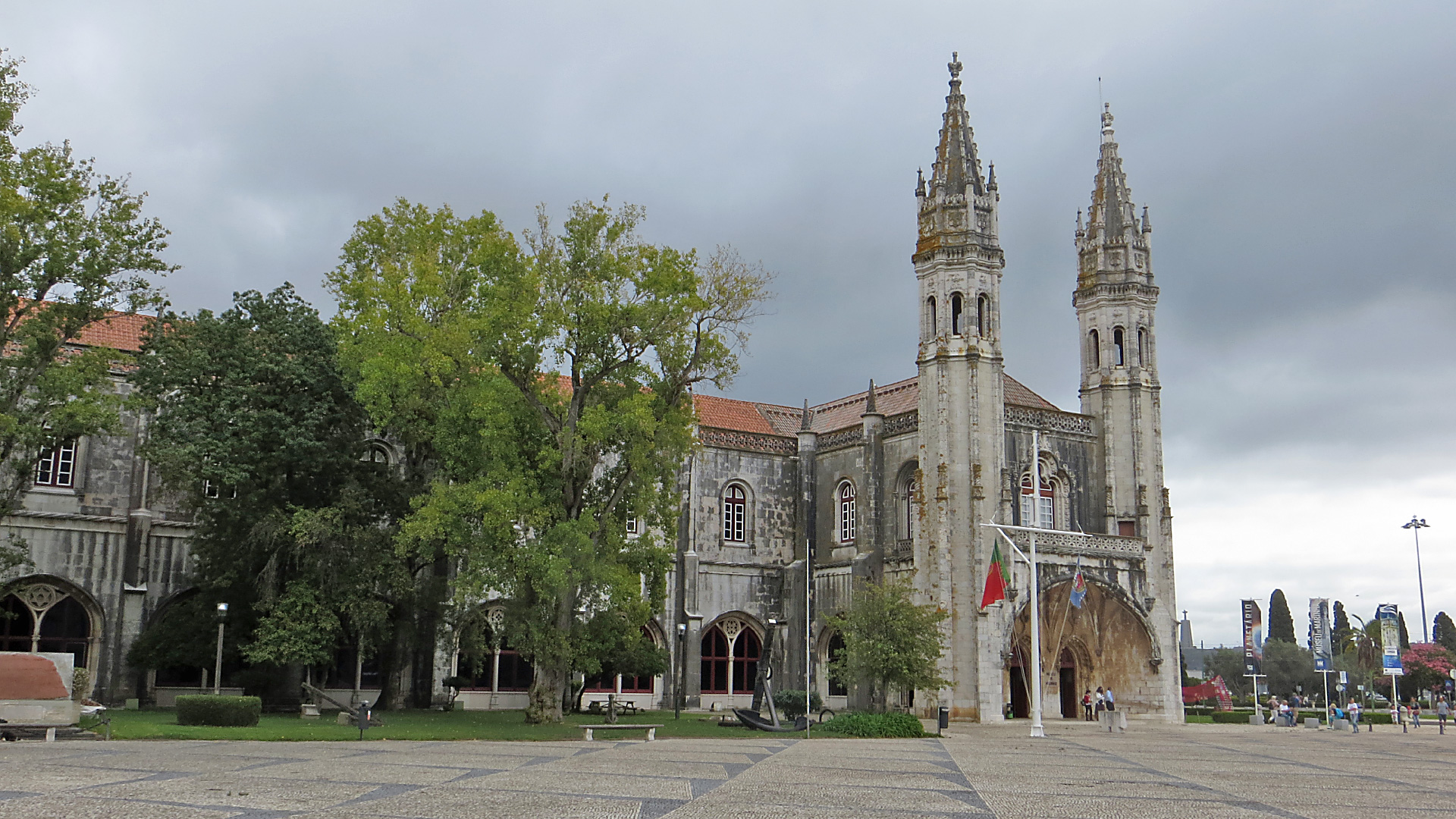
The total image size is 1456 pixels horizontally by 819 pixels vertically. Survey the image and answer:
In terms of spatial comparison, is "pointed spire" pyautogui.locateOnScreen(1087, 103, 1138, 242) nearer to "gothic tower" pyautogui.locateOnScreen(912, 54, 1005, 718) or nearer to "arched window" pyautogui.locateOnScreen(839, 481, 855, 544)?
"gothic tower" pyautogui.locateOnScreen(912, 54, 1005, 718)

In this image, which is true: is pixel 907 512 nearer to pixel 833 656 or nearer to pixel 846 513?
pixel 846 513

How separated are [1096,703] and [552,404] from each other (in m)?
22.7

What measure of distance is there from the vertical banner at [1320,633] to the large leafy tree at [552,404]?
27681 mm

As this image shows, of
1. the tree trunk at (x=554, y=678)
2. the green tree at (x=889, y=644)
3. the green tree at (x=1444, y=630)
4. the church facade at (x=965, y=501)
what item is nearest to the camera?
the tree trunk at (x=554, y=678)

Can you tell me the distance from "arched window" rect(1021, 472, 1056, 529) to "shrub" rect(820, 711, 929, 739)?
39.7 feet

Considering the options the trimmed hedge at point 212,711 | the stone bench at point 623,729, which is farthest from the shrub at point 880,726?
the trimmed hedge at point 212,711

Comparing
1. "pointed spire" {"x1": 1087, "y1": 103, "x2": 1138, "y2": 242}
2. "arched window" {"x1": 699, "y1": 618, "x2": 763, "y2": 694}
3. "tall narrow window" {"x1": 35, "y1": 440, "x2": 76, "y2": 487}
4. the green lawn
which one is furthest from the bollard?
"pointed spire" {"x1": 1087, "y1": 103, "x2": 1138, "y2": 242}

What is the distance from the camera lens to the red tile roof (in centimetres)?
4262

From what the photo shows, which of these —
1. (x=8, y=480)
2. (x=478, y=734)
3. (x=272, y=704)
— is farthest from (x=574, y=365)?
(x=8, y=480)

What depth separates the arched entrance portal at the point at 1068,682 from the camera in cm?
4141

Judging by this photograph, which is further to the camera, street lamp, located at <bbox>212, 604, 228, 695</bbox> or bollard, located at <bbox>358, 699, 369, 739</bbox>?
street lamp, located at <bbox>212, 604, 228, 695</bbox>

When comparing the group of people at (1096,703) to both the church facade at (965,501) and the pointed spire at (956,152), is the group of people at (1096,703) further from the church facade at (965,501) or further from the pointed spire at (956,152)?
the pointed spire at (956,152)

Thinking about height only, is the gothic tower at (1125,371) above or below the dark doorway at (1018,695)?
above

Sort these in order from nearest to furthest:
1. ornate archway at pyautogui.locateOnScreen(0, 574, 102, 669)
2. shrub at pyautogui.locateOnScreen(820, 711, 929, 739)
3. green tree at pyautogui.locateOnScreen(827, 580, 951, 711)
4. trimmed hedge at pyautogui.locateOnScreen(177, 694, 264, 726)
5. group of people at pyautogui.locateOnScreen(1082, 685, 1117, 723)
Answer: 1. trimmed hedge at pyautogui.locateOnScreen(177, 694, 264, 726)
2. shrub at pyautogui.locateOnScreen(820, 711, 929, 739)
3. green tree at pyautogui.locateOnScreen(827, 580, 951, 711)
4. ornate archway at pyautogui.locateOnScreen(0, 574, 102, 669)
5. group of people at pyautogui.locateOnScreen(1082, 685, 1117, 723)
